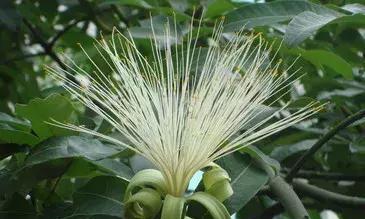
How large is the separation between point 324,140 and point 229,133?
0.20 m

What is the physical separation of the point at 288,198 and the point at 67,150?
0.34m

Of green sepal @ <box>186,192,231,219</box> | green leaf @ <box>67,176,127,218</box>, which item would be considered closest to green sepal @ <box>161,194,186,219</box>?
green sepal @ <box>186,192,231,219</box>

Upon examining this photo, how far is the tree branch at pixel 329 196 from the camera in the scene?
49.6 inches

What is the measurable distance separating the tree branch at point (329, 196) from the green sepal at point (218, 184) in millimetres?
342

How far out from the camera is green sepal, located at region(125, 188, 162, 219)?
0.96 metres

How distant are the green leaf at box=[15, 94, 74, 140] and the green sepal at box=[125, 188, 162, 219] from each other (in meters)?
0.22

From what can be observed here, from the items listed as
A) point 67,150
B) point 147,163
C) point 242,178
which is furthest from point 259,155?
point 67,150

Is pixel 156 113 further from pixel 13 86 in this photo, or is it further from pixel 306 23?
pixel 13 86

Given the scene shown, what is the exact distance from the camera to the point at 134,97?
3.59 feet

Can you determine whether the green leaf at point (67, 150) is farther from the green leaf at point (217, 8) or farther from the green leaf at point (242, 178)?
the green leaf at point (217, 8)

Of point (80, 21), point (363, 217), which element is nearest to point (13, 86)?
point (80, 21)

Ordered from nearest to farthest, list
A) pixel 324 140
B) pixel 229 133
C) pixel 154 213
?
pixel 154 213
pixel 229 133
pixel 324 140

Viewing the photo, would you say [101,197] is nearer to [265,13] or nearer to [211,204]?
[211,204]

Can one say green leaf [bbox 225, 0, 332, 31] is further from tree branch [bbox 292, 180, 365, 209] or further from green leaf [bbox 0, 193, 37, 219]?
green leaf [bbox 0, 193, 37, 219]
